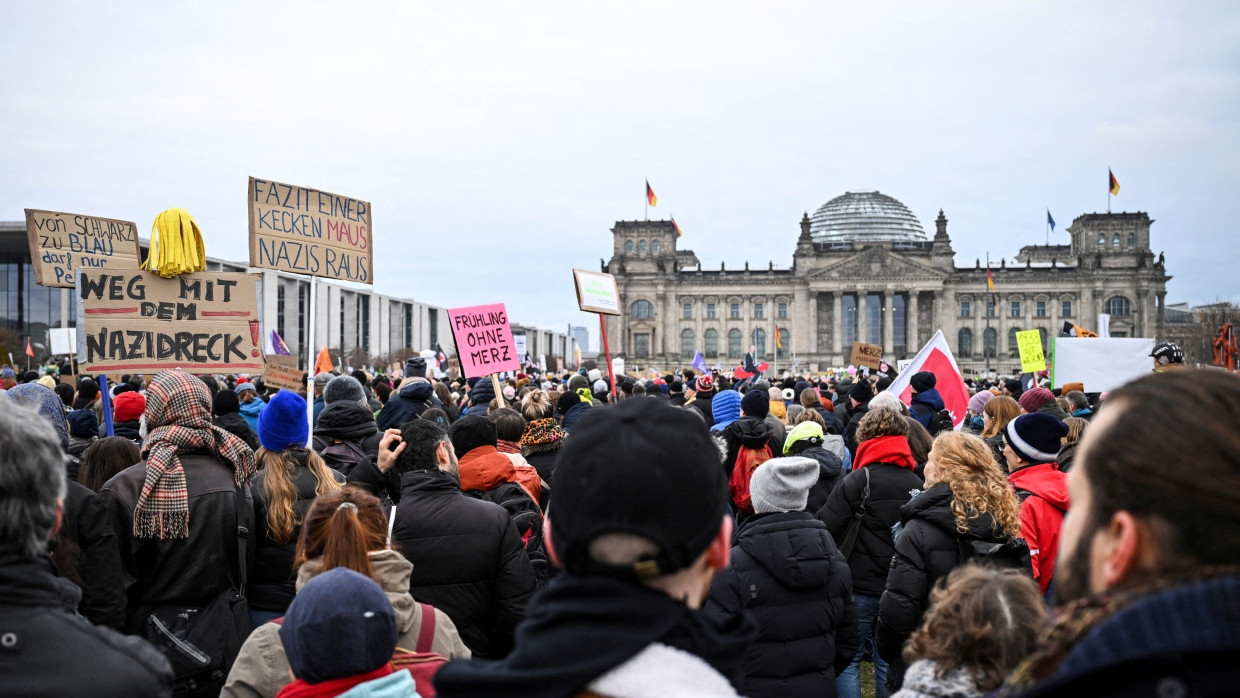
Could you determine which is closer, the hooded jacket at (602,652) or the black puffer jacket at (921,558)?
the hooded jacket at (602,652)

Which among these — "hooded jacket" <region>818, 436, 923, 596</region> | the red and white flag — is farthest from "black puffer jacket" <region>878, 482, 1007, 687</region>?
the red and white flag

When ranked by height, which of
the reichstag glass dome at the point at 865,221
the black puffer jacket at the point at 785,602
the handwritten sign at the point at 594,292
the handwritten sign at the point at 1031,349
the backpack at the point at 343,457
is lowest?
the black puffer jacket at the point at 785,602

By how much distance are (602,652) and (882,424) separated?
4.44 meters

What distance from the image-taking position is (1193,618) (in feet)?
4.08

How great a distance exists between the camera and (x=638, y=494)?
1752 millimetres

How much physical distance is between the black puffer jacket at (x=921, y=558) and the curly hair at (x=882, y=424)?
1.15m

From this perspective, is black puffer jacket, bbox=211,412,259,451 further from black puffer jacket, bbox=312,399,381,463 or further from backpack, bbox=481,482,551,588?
backpack, bbox=481,482,551,588

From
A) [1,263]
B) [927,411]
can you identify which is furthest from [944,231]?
[927,411]

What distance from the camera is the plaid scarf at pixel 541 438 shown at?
22.9ft

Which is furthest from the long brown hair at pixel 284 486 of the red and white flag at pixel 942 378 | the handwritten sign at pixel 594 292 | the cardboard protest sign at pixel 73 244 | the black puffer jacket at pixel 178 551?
the red and white flag at pixel 942 378

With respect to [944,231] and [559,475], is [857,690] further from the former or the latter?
[944,231]

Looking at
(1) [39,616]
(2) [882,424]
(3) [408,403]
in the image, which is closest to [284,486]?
(1) [39,616]

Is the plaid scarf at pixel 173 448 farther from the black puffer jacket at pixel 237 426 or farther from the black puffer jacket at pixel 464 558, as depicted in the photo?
the black puffer jacket at pixel 237 426

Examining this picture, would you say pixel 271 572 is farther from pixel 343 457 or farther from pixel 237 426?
pixel 237 426
